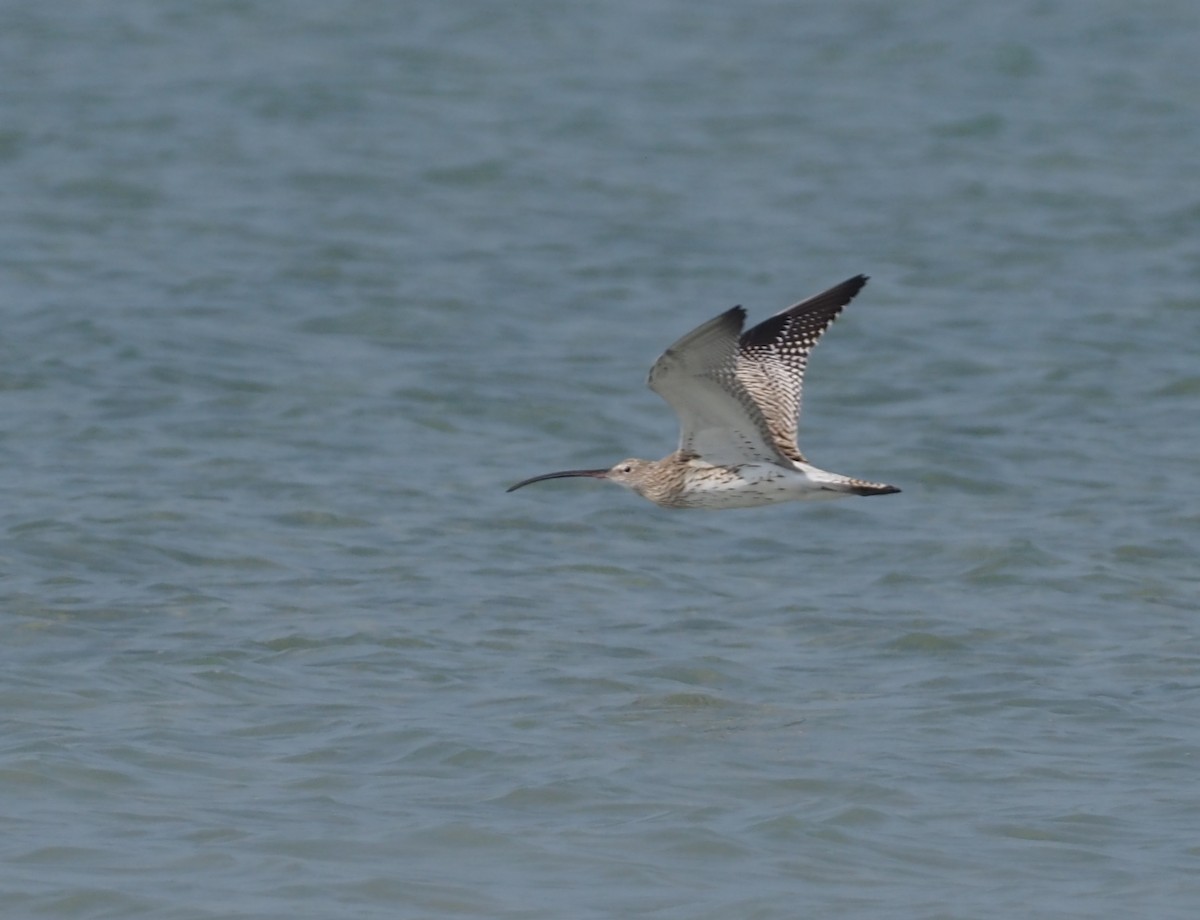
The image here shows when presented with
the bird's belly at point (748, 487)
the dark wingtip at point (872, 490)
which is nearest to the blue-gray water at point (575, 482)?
the bird's belly at point (748, 487)

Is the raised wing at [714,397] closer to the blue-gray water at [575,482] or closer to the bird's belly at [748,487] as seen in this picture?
the bird's belly at [748,487]

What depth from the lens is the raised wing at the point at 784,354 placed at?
9766 mm

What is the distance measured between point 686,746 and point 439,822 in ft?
4.39

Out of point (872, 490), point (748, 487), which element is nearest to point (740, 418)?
point (748, 487)

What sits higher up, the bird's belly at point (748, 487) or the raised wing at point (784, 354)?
the raised wing at point (784, 354)

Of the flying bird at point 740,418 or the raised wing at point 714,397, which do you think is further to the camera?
the flying bird at point 740,418

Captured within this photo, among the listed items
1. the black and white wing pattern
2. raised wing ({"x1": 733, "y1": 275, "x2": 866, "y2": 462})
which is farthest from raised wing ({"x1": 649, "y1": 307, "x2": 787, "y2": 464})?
raised wing ({"x1": 733, "y1": 275, "x2": 866, "y2": 462})

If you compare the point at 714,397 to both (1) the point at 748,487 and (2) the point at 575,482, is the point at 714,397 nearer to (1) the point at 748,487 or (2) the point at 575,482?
(1) the point at 748,487

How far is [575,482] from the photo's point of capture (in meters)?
12.4

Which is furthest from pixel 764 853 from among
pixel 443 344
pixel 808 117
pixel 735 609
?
pixel 808 117

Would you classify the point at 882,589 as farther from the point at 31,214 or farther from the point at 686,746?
the point at 31,214

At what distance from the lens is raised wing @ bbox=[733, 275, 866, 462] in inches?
384

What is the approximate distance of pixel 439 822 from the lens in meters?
7.48

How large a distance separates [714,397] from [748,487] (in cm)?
54
